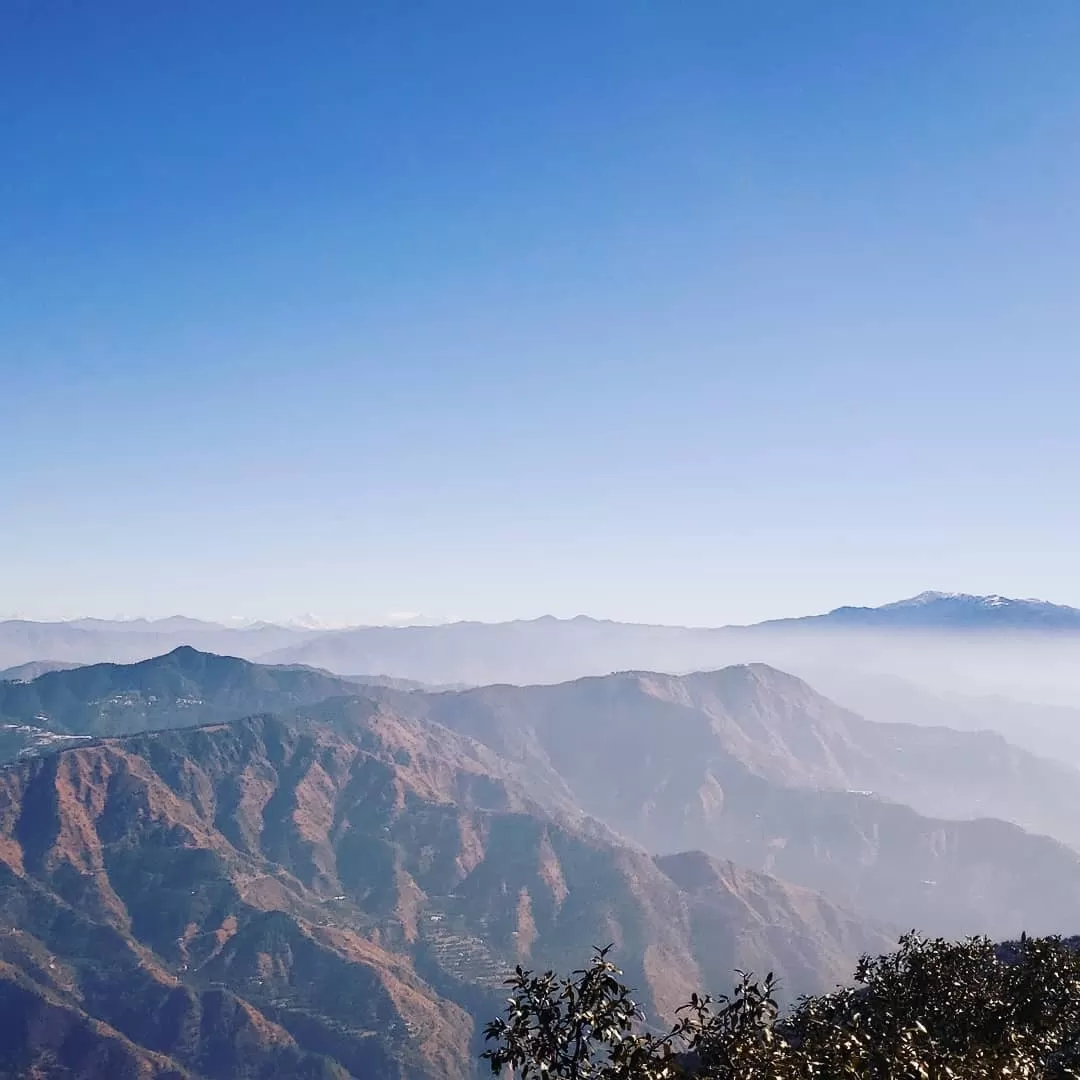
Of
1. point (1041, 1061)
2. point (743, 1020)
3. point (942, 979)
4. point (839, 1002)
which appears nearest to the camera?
point (743, 1020)

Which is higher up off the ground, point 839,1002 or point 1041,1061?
point 1041,1061

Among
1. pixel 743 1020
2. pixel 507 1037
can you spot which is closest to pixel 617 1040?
pixel 507 1037

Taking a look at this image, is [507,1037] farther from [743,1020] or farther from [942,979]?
[942,979]

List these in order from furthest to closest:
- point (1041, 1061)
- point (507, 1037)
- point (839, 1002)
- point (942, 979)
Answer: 1. point (839, 1002)
2. point (942, 979)
3. point (1041, 1061)
4. point (507, 1037)

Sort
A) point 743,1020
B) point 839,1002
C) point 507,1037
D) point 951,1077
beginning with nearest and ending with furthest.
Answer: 1. point 951,1077
2. point 507,1037
3. point 743,1020
4. point 839,1002

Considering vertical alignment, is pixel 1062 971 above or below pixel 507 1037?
below

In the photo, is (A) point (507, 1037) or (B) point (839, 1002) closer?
(A) point (507, 1037)

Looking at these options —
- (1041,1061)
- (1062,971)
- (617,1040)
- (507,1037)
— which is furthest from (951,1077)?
(1062,971)

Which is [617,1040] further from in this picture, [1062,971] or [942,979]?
[1062,971]

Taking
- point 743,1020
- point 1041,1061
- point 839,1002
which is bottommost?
point 839,1002
